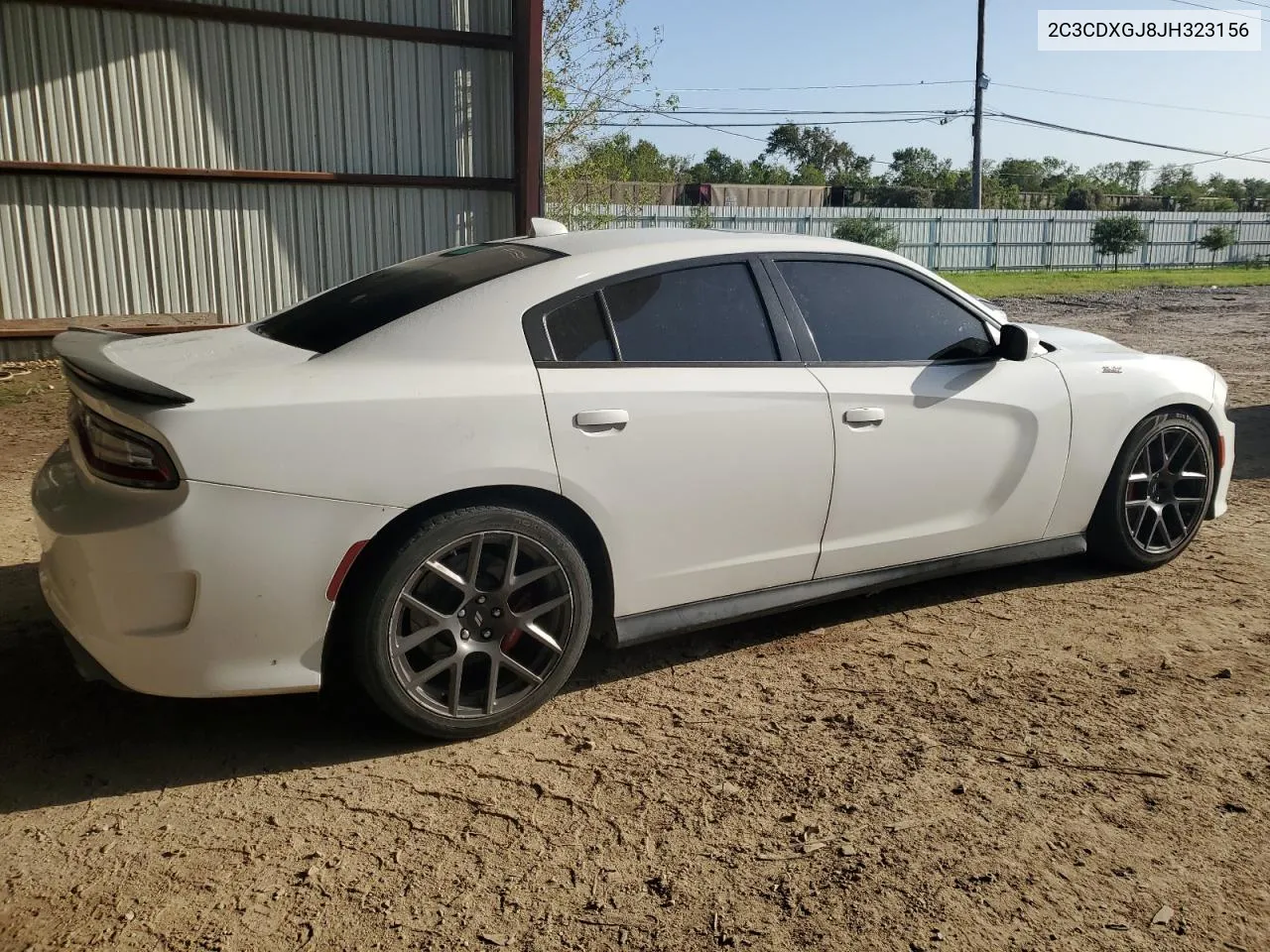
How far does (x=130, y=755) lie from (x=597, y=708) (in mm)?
1467

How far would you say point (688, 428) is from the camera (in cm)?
368

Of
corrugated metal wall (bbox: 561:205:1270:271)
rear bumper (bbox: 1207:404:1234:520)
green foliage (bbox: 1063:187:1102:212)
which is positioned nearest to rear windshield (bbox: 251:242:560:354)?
rear bumper (bbox: 1207:404:1234:520)

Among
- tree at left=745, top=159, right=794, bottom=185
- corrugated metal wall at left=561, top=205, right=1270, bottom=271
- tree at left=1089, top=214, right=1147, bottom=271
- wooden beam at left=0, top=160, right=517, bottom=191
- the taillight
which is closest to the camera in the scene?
the taillight

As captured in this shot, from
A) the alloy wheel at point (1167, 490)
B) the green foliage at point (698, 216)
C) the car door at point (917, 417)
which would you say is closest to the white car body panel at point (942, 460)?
the car door at point (917, 417)

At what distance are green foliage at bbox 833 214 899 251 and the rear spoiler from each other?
28513mm

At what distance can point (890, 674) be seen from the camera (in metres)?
4.00

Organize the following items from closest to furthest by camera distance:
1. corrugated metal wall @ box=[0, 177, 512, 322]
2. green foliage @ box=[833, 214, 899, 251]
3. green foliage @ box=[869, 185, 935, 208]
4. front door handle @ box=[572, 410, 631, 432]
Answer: front door handle @ box=[572, 410, 631, 432] < corrugated metal wall @ box=[0, 177, 512, 322] < green foliage @ box=[833, 214, 899, 251] < green foliage @ box=[869, 185, 935, 208]

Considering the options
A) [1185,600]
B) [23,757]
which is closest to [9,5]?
[23,757]

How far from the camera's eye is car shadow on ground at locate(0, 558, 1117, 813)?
3205 millimetres

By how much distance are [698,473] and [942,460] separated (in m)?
1.14

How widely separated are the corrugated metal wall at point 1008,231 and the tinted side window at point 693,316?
2488cm

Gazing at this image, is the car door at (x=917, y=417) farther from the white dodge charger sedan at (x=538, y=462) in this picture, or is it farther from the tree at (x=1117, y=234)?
the tree at (x=1117, y=234)

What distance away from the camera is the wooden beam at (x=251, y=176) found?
10.5 m

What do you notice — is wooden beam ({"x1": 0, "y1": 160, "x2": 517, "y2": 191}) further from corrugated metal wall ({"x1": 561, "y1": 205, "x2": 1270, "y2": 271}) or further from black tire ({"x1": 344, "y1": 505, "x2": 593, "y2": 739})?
corrugated metal wall ({"x1": 561, "y1": 205, "x2": 1270, "y2": 271})
